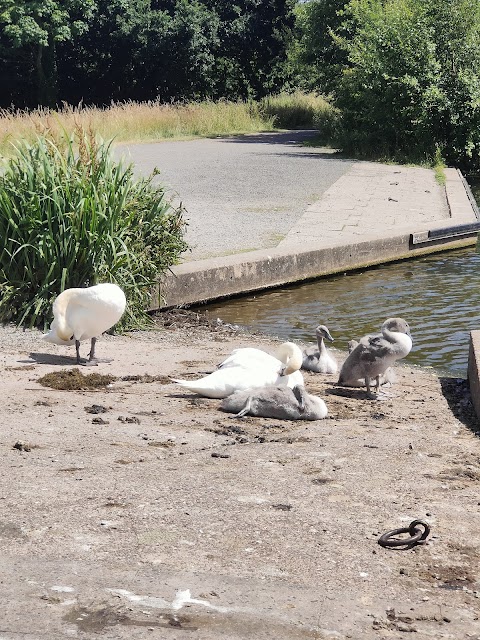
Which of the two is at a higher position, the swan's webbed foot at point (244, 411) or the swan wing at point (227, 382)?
the swan wing at point (227, 382)

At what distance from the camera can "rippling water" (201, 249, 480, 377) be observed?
939cm

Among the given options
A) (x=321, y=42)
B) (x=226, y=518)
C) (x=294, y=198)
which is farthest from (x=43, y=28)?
(x=226, y=518)

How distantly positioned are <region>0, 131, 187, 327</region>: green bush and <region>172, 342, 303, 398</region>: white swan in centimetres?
239

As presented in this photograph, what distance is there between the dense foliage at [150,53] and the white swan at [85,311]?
4179 centimetres

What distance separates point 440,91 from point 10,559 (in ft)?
79.7

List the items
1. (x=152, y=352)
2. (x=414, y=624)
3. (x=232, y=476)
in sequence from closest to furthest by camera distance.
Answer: (x=414, y=624)
(x=232, y=476)
(x=152, y=352)

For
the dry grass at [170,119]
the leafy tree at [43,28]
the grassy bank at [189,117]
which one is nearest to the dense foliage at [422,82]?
the grassy bank at [189,117]

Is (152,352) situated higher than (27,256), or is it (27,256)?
(27,256)

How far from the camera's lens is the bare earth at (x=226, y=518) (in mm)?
3434

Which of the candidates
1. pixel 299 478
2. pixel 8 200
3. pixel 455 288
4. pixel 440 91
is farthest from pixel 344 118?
pixel 299 478

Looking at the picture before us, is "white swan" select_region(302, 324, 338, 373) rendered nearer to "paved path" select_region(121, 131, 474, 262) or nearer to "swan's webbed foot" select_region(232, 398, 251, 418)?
"swan's webbed foot" select_region(232, 398, 251, 418)

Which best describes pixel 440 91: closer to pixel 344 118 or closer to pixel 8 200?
pixel 344 118

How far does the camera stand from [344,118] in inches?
Result: 1197

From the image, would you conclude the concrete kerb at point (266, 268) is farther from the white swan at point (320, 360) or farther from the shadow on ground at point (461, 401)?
the shadow on ground at point (461, 401)
